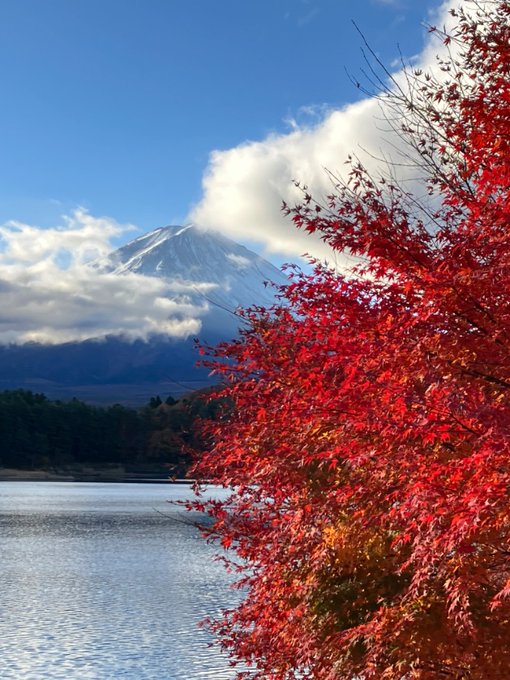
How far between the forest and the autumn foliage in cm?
12836

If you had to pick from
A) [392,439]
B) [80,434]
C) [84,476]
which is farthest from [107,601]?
[84,476]

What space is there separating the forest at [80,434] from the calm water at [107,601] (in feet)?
276

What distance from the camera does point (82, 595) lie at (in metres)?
32.5

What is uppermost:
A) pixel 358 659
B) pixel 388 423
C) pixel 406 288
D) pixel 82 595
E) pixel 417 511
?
pixel 406 288

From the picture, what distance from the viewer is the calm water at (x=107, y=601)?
22234 mm

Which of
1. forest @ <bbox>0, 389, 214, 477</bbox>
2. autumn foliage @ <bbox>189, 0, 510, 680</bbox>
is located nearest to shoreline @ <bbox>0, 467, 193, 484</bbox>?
forest @ <bbox>0, 389, 214, 477</bbox>

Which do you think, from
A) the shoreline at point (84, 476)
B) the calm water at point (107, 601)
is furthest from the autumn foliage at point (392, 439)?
the shoreline at point (84, 476)

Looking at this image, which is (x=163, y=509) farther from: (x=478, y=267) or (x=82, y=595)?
(x=478, y=267)

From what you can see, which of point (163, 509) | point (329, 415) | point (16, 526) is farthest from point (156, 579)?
point (163, 509)

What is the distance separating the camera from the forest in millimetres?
143875

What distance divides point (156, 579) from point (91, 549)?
11134mm

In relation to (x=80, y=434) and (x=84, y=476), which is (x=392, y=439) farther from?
(x=84, y=476)

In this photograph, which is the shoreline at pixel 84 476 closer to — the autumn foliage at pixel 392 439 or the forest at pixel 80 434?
the forest at pixel 80 434

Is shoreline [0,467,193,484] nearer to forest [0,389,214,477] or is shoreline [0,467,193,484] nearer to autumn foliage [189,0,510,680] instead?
forest [0,389,214,477]
